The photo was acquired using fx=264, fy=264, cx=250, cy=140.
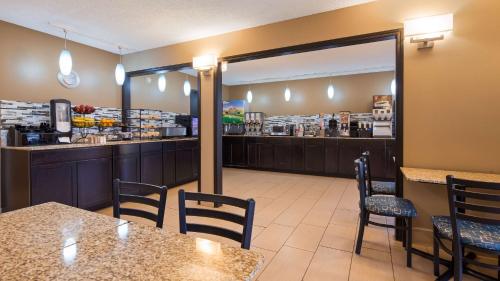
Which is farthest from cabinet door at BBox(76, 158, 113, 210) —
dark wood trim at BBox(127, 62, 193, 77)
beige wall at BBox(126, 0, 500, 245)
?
beige wall at BBox(126, 0, 500, 245)

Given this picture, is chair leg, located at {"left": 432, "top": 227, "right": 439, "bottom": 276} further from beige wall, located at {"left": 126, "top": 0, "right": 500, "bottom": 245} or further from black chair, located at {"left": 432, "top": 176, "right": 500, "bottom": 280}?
beige wall, located at {"left": 126, "top": 0, "right": 500, "bottom": 245}

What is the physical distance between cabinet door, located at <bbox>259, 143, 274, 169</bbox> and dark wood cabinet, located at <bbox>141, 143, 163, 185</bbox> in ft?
9.74

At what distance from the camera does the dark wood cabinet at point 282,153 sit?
22.2 ft

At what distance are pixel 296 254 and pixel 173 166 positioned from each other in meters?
3.34

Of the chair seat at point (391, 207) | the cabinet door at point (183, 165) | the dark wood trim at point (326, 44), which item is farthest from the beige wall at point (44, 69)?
the chair seat at point (391, 207)

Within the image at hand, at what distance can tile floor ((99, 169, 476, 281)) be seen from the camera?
7.39 feet

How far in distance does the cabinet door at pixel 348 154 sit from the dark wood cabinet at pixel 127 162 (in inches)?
171

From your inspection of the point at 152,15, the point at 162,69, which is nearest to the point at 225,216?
the point at 152,15

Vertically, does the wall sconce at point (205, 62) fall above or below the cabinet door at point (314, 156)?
above

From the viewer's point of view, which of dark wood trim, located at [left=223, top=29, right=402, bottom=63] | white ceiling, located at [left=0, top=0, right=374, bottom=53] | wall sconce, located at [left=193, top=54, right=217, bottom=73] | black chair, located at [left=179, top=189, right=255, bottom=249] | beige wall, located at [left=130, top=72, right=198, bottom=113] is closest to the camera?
black chair, located at [left=179, top=189, right=255, bottom=249]

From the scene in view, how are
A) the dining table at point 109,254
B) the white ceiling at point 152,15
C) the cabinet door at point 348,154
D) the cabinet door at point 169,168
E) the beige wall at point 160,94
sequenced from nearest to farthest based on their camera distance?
the dining table at point 109,254 → the white ceiling at point 152,15 → the cabinet door at point 169,168 → the beige wall at point 160,94 → the cabinet door at point 348,154

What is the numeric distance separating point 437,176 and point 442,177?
0.04 metres

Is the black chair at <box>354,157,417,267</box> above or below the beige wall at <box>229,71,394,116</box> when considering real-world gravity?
below

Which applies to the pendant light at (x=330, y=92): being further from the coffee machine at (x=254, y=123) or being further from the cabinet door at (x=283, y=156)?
the coffee machine at (x=254, y=123)
